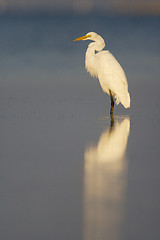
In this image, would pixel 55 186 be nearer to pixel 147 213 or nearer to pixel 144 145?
pixel 147 213

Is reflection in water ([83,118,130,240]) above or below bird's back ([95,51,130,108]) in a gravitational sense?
below

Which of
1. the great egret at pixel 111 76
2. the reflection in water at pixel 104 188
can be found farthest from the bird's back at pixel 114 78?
the reflection in water at pixel 104 188

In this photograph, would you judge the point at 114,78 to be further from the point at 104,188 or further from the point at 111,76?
the point at 104,188

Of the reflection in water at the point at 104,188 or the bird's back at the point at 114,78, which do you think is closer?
the reflection in water at the point at 104,188

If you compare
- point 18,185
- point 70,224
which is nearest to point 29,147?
point 18,185

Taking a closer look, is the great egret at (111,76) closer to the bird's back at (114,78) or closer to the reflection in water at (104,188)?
the bird's back at (114,78)

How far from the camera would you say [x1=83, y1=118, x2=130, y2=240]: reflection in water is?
205 centimetres

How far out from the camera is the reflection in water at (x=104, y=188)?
2.05 m

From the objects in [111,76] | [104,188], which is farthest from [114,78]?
[104,188]

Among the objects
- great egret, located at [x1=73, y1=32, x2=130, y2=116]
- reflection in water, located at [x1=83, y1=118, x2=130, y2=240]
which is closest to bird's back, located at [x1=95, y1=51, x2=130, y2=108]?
great egret, located at [x1=73, y1=32, x2=130, y2=116]

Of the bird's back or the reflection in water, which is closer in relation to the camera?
the reflection in water

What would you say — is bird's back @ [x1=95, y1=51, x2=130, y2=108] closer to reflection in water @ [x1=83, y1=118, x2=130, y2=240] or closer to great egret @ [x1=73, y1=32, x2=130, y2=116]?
great egret @ [x1=73, y1=32, x2=130, y2=116]

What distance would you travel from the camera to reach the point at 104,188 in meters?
2.72

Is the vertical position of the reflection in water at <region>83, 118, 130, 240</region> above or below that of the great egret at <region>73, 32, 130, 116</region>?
below
